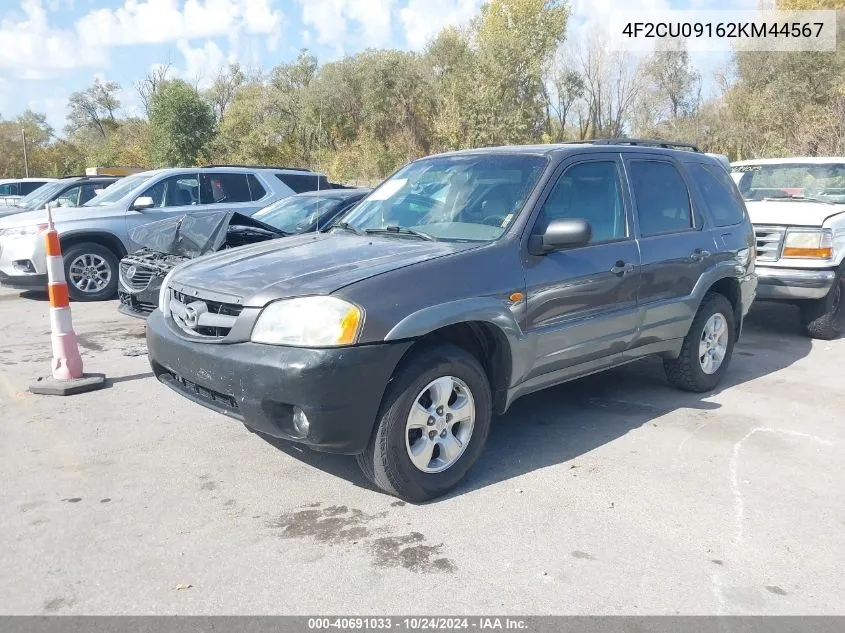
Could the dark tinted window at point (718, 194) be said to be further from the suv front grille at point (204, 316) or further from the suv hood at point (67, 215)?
the suv hood at point (67, 215)

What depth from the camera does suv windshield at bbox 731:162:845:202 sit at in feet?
27.9

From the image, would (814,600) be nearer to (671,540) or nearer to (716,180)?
(671,540)

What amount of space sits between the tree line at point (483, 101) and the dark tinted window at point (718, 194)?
1807 cm

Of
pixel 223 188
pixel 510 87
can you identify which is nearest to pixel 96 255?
pixel 223 188

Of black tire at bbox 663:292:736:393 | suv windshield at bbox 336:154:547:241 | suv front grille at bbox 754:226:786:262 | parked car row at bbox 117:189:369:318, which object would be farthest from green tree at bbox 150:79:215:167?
black tire at bbox 663:292:736:393

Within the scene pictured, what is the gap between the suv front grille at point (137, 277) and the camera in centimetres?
658

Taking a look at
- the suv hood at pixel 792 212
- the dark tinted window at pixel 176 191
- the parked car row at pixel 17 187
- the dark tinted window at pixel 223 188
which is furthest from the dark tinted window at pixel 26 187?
the suv hood at pixel 792 212

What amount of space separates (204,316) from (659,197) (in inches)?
130

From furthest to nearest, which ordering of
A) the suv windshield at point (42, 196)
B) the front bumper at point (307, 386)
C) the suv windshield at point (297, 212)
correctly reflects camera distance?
the suv windshield at point (42, 196)
the suv windshield at point (297, 212)
the front bumper at point (307, 386)

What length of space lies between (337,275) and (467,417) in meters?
1.03

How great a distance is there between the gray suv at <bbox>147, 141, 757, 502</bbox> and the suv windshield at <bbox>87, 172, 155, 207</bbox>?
6.35 meters

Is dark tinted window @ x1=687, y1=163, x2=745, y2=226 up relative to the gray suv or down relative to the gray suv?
up

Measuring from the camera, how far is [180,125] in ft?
110

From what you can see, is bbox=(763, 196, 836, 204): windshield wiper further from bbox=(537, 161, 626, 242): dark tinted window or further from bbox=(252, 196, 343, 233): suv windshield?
bbox=(252, 196, 343, 233): suv windshield
